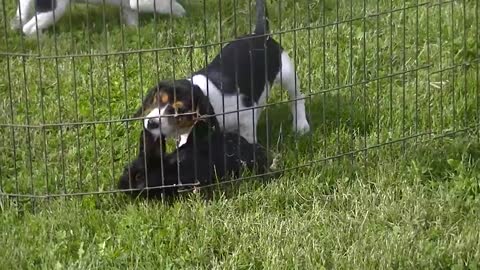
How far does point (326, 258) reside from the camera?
3.15 metres

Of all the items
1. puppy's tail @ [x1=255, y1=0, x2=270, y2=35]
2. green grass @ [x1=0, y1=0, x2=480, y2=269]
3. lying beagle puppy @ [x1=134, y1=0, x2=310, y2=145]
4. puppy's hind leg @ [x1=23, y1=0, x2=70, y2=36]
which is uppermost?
puppy's hind leg @ [x1=23, y1=0, x2=70, y2=36]

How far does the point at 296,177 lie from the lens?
3760 mm

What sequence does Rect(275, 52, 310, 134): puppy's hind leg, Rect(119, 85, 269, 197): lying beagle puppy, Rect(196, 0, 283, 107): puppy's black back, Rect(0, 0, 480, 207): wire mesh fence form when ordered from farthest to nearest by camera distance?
Rect(275, 52, 310, 134): puppy's hind leg, Rect(196, 0, 283, 107): puppy's black back, Rect(0, 0, 480, 207): wire mesh fence, Rect(119, 85, 269, 197): lying beagle puppy

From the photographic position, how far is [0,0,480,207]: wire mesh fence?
3.88 metres

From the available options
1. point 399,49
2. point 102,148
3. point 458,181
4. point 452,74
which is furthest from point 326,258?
point 399,49

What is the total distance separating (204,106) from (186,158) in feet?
0.75

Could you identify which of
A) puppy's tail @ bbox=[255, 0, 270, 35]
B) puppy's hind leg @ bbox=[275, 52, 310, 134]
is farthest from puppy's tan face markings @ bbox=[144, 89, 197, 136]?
puppy's hind leg @ bbox=[275, 52, 310, 134]

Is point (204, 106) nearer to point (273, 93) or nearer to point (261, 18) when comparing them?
point (261, 18)

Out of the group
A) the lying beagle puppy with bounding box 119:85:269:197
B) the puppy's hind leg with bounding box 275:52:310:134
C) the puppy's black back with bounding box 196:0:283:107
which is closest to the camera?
the lying beagle puppy with bounding box 119:85:269:197

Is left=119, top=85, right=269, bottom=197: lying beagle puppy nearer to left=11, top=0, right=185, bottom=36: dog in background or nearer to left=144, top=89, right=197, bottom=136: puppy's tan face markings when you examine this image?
left=144, top=89, right=197, bottom=136: puppy's tan face markings

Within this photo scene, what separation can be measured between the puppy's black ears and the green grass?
193 millimetres

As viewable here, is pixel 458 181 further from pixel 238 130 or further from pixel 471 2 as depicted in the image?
pixel 471 2

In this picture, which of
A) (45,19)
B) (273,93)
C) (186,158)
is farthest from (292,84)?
(45,19)

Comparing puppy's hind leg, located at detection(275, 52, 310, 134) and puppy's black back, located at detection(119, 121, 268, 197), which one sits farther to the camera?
puppy's hind leg, located at detection(275, 52, 310, 134)
